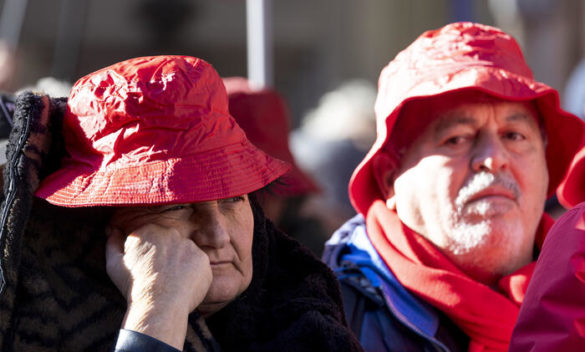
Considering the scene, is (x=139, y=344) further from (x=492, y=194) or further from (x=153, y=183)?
(x=492, y=194)

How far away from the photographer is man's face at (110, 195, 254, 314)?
6.48 feet

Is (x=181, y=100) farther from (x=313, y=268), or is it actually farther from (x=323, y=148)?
(x=323, y=148)

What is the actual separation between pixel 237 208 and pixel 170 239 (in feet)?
0.73

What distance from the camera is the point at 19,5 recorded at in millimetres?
6363

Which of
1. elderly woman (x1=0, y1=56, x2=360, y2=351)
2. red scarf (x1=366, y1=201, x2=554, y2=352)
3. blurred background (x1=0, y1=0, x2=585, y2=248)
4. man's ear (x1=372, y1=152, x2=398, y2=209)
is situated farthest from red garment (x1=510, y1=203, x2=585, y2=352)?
blurred background (x1=0, y1=0, x2=585, y2=248)

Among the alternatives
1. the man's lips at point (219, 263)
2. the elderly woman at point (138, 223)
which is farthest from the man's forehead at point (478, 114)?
the man's lips at point (219, 263)

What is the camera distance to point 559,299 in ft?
5.81

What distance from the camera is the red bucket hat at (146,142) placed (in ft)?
6.11

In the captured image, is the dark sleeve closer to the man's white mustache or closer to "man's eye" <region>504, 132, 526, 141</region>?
the man's white mustache

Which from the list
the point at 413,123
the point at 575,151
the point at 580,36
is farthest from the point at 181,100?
the point at 580,36

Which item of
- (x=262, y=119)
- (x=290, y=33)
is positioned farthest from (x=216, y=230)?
(x=290, y=33)

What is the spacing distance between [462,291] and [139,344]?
3.77ft

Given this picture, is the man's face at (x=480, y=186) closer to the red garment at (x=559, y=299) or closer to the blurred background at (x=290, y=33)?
the red garment at (x=559, y=299)

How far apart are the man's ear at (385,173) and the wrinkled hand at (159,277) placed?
1.05 metres
